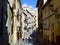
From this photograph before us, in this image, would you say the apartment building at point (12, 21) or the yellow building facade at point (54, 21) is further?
the apartment building at point (12, 21)

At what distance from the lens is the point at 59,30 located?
15.2m

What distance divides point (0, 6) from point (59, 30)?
5.36 meters

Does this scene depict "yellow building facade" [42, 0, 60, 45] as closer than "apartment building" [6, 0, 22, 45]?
Yes

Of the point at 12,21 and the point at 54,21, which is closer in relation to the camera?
the point at 54,21

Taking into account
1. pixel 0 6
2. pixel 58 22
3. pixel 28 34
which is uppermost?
pixel 0 6

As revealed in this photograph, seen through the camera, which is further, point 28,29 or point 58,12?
point 28,29

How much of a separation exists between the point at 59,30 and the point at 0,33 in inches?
203

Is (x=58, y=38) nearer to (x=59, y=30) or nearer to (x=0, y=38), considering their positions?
(x=59, y=30)

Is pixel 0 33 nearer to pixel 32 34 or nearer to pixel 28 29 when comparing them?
pixel 32 34

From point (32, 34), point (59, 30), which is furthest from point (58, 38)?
point (32, 34)

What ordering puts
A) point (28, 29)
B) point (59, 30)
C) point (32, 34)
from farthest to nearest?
1. point (28, 29)
2. point (32, 34)
3. point (59, 30)

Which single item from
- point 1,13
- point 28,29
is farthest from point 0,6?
point 28,29

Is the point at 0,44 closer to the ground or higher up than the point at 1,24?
closer to the ground

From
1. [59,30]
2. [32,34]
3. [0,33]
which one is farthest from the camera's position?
[32,34]
